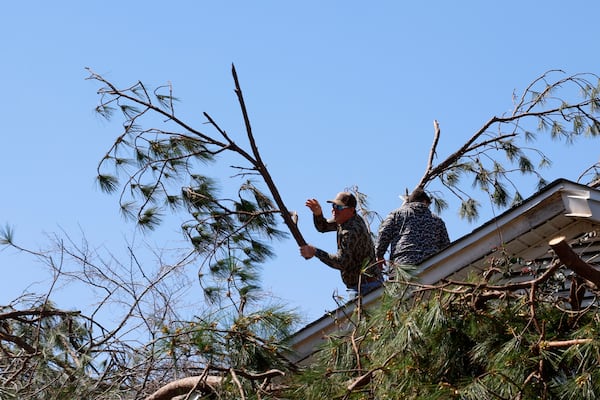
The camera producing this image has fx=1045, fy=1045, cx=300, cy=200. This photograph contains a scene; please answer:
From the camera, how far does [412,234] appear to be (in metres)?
7.38

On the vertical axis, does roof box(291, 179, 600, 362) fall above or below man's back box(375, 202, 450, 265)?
below

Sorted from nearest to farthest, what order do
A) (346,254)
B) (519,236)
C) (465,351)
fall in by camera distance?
(465,351) → (519,236) → (346,254)

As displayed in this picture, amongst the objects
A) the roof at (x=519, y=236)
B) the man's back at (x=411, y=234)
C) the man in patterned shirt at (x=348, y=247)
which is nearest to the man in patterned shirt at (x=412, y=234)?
the man's back at (x=411, y=234)

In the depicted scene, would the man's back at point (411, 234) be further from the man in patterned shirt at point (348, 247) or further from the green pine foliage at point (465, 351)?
the green pine foliage at point (465, 351)

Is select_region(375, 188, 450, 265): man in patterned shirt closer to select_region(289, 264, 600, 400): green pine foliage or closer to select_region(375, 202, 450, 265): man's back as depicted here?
select_region(375, 202, 450, 265): man's back

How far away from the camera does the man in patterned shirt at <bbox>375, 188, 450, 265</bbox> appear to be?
24.1ft

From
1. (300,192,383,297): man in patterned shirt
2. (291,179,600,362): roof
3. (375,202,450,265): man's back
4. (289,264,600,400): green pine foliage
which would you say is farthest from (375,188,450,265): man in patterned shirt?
(289,264,600,400): green pine foliage

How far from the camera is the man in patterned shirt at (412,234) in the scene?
7.33 meters

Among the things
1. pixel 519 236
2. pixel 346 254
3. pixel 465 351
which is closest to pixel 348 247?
pixel 346 254

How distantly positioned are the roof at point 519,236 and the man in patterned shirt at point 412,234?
1.22m

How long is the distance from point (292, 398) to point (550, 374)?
4.48ft

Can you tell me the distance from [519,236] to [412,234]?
4.98 ft

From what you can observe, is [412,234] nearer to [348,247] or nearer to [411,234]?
[411,234]

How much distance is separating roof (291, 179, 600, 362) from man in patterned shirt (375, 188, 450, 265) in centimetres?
122
